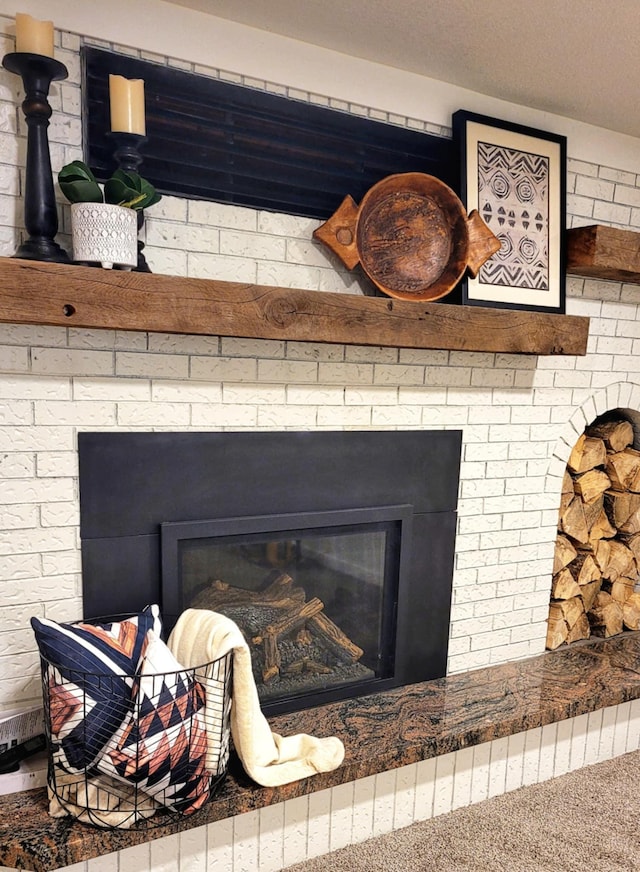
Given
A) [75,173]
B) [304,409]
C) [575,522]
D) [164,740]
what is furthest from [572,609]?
[75,173]

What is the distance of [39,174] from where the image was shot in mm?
1462

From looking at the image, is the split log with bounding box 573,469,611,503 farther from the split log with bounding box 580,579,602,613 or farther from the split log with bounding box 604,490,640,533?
the split log with bounding box 580,579,602,613

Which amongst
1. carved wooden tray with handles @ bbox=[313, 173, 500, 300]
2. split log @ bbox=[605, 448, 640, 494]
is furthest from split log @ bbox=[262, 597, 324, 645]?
split log @ bbox=[605, 448, 640, 494]

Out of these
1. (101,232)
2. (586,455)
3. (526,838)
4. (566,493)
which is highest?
(101,232)

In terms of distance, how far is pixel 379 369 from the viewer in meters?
2.01

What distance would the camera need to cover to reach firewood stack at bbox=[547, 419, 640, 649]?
255 centimetres

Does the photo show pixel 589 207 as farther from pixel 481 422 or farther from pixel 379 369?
pixel 379 369

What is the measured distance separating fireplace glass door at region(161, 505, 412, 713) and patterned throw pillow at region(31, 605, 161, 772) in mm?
312

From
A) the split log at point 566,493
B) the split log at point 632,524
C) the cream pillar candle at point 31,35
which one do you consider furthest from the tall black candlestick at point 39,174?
the split log at point 632,524

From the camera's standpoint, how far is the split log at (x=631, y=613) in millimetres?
2707

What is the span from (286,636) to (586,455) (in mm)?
1360

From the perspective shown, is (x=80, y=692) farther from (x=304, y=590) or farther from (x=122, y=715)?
(x=304, y=590)

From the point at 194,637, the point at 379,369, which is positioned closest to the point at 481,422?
the point at 379,369

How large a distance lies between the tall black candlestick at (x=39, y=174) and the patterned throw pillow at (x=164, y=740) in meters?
0.93
